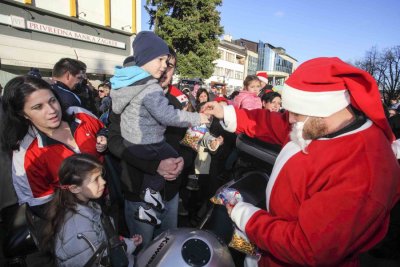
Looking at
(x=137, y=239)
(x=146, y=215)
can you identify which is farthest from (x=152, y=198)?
(x=137, y=239)

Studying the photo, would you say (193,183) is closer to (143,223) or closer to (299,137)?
(143,223)

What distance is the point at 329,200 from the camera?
111 centimetres

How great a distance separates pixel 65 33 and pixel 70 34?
0.28 metres

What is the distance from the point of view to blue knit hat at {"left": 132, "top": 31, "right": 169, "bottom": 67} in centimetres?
205

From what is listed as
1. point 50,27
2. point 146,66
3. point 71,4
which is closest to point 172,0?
point 71,4

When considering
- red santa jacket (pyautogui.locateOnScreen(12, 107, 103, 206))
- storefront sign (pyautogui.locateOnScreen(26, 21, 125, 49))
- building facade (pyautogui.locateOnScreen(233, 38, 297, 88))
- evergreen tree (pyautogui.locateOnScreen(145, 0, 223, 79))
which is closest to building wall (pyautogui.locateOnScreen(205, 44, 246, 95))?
building facade (pyautogui.locateOnScreen(233, 38, 297, 88))

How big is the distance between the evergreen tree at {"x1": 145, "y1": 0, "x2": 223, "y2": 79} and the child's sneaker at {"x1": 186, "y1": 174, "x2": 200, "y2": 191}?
56.6 feet

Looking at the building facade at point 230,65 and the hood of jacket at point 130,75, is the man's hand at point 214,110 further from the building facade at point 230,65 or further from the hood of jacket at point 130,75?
the building facade at point 230,65

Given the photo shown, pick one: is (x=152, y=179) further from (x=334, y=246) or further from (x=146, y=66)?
(x=334, y=246)

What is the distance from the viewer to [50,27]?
13484 millimetres

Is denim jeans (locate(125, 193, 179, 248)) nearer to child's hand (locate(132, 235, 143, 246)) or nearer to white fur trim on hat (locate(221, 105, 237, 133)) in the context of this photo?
child's hand (locate(132, 235, 143, 246))

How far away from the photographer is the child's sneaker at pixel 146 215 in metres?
1.98

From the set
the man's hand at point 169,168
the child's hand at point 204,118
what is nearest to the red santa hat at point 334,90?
the child's hand at point 204,118

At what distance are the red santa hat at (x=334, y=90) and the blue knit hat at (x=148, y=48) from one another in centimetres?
113
